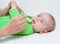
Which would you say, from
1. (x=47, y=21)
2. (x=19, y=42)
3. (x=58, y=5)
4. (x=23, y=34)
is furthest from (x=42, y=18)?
(x=58, y=5)

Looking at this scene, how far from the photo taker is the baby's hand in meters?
1.22

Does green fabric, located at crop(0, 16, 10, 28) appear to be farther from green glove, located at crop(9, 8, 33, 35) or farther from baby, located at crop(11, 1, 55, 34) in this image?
baby, located at crop(11, 1, 55, 34)

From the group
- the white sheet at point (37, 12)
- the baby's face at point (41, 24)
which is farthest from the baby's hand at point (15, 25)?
the baby's face at point (41, 24)

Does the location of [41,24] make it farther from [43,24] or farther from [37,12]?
[37,12]

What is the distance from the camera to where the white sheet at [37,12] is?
1271 mm

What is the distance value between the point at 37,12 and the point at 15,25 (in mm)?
625

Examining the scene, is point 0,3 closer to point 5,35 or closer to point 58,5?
point 58,5

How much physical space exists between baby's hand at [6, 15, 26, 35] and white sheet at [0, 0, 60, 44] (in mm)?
79

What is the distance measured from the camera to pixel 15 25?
Result: 4.03 feet

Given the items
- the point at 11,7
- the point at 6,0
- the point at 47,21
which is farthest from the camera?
the point at 6,0

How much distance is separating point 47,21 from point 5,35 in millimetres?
388

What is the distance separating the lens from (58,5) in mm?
1977

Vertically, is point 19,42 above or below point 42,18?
below

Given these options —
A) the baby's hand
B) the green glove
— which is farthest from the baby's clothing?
the baby's hand
